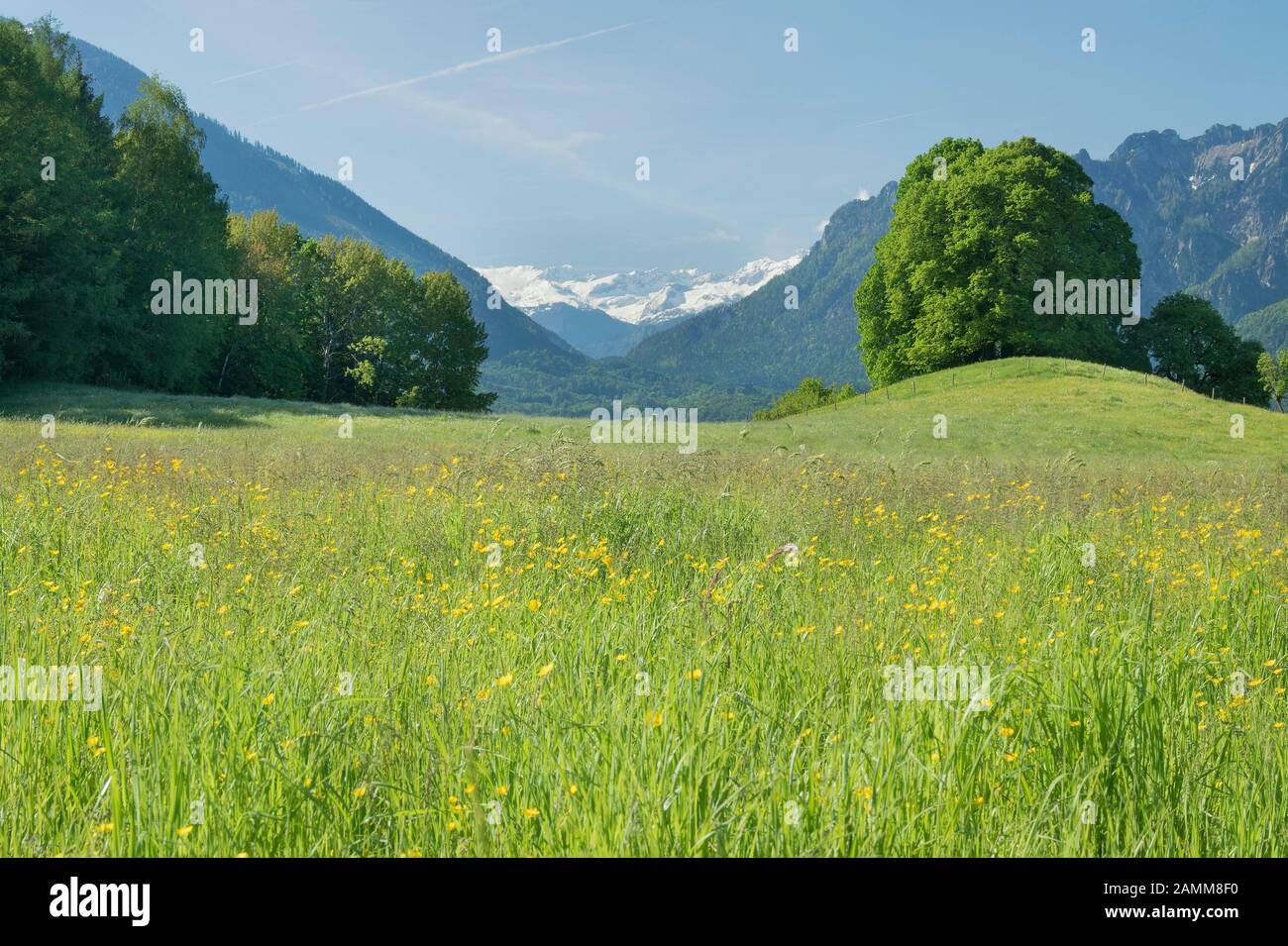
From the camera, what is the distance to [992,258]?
5475 centimetres

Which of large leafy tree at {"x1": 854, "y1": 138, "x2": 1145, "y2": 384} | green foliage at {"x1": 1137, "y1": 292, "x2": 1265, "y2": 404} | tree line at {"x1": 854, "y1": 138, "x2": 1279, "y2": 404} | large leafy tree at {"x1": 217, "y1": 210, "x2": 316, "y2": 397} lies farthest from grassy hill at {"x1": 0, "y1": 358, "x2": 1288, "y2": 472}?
green foliage at {"x1": 1137, "y1": 292, "x2": 1265, "y2": 404}

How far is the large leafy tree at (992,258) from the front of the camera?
53219 millimetres

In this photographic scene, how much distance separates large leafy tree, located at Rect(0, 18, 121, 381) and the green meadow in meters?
38.4

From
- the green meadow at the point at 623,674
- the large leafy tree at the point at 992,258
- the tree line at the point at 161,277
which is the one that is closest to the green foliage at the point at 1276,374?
the large leafy tree at the point at 992,258

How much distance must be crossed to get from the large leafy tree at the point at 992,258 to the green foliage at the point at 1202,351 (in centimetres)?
389

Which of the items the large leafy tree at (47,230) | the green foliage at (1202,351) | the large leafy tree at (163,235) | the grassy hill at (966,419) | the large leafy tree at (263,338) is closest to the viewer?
the grassy hill at (966,419)

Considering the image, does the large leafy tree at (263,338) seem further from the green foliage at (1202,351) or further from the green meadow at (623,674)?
the green foliage at (1202,351)

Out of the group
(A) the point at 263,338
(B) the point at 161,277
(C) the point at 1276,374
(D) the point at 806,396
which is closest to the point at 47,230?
(B) the point at 161,277

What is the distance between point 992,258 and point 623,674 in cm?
5673

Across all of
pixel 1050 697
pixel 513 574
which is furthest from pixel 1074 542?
pixel 513 574

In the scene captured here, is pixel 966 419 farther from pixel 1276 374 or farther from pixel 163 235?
pixel 1276 374

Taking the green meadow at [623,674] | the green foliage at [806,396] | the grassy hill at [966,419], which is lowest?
the green meadow at [623,674]

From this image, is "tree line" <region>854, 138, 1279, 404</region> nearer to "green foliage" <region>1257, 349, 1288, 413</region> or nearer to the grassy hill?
the grassy hill
